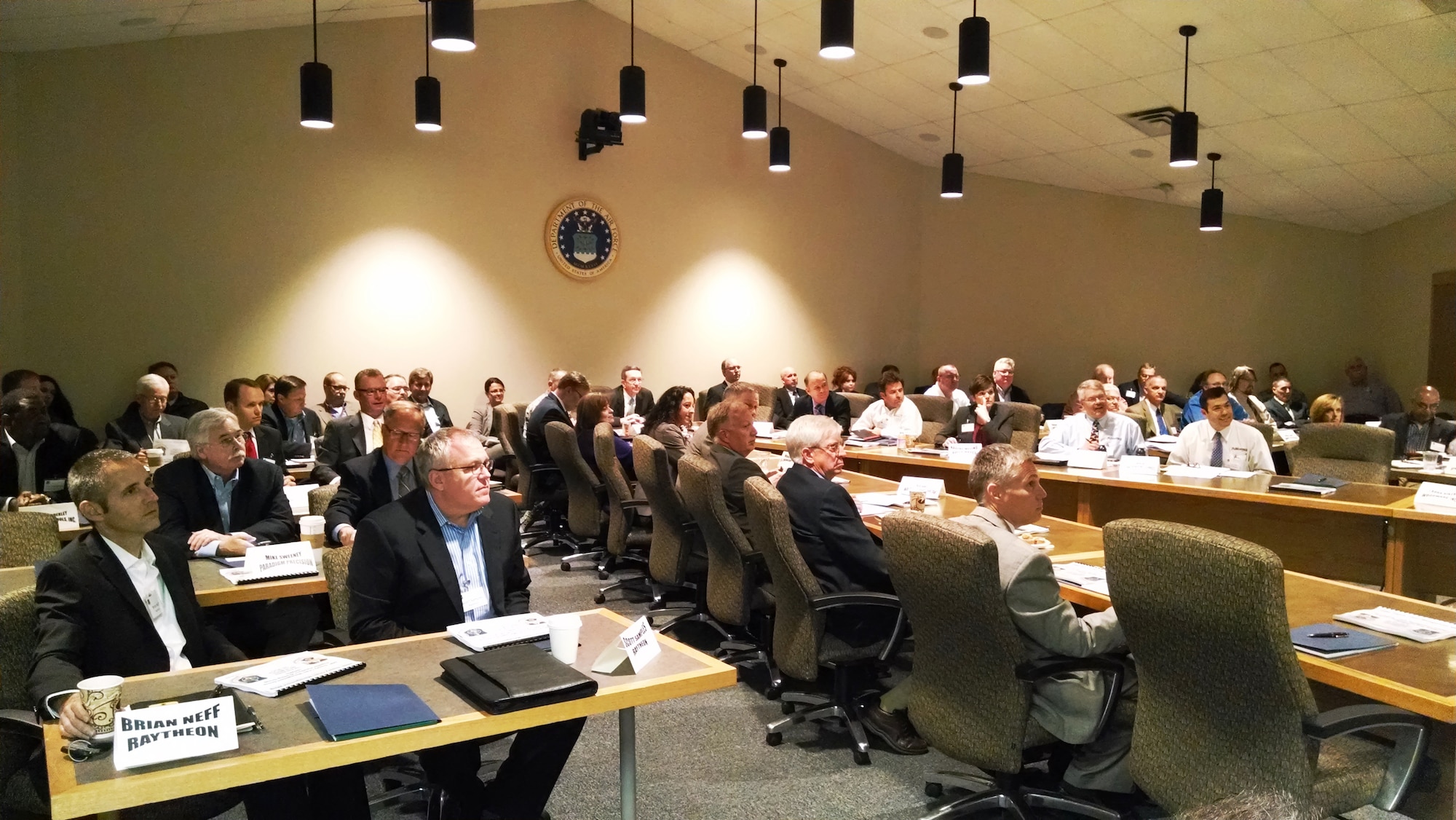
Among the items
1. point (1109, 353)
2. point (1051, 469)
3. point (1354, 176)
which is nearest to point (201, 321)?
point (1051, 469)

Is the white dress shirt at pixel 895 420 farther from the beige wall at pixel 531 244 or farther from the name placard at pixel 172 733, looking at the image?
the name placard at pixel 172 733

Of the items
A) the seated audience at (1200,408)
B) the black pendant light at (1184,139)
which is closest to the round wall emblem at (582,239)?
the black pendant light at (1184,139)

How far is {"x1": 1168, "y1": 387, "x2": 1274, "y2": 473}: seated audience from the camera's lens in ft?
18.7

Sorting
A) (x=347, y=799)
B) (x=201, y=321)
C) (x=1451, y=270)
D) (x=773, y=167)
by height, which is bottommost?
(x=347, y=799)

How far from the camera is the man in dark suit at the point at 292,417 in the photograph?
22.1ft

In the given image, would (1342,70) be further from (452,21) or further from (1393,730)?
(1393,730)

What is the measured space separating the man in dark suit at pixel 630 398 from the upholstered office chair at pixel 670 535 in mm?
4155

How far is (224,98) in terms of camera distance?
7.90m

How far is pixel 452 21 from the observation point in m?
4.84

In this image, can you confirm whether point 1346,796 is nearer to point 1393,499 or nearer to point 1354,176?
point 1393,499

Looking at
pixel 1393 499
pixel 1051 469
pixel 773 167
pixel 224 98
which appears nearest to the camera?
pixel 1393 499

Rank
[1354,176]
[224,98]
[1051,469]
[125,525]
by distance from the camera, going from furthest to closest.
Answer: [1354,176]
[224,98]
[1051,469]
[125,525]

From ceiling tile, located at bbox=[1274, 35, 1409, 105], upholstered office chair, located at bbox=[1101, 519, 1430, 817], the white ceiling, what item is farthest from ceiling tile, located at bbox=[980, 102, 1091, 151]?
upholstered office chair, located at bbox=[1101, 519, 1430, 817]

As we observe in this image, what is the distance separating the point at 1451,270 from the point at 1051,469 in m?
8.15
